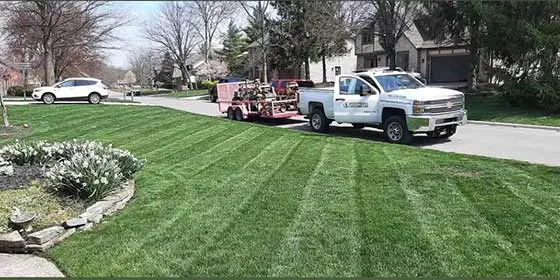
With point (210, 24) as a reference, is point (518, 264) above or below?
below

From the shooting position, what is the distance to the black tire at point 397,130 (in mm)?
12805

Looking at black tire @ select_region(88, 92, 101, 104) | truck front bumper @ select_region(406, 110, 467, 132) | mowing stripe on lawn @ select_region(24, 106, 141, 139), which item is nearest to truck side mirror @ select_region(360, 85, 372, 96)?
truck front bumper @ select_region(406, 110, 467, 132)

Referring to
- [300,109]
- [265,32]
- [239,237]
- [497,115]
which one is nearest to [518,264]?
[239,237]

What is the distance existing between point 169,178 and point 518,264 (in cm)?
554

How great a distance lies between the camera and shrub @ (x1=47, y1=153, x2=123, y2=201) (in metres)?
6.48

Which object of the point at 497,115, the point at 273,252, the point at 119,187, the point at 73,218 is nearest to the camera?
the point at 273,252

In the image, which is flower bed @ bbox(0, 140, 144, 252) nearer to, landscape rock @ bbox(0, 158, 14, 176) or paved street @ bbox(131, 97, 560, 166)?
landscape rock @ bbox(0, 158, 14, 176)

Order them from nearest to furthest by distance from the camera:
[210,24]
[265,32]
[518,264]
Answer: [518,264]
[265,32]
[210,24]

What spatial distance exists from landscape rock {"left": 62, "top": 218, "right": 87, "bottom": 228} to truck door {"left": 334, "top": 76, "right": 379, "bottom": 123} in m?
9.64

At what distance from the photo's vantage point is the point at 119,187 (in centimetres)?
703

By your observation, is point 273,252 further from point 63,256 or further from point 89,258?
point 63,256

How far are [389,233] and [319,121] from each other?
36.5 feet

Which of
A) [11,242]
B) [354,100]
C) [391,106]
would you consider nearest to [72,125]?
[354,100]

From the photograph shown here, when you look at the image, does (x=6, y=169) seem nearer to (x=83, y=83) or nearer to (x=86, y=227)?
(x=86, y=227)
